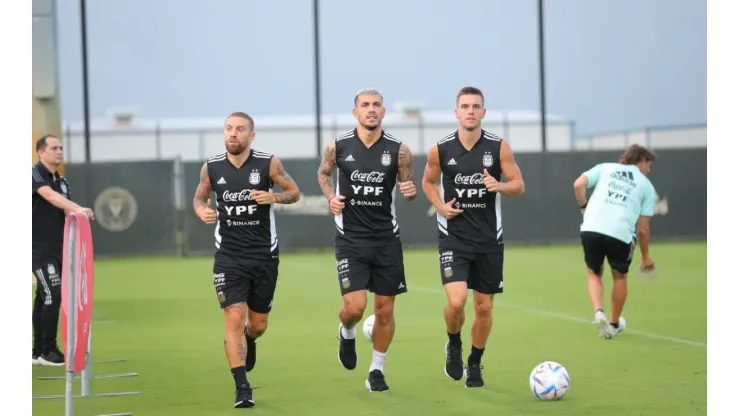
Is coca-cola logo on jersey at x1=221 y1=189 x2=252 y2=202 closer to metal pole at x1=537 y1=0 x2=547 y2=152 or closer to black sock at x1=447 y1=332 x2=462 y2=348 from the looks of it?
black sock at x1=447 y1=332 x2=462 y2=348

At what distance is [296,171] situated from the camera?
2798 centimetres

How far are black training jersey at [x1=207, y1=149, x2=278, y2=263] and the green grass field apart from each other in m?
1.12

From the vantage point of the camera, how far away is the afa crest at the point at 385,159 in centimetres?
947

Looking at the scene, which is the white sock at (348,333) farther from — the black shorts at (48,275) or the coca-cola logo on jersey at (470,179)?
the black shorts at (48,275)

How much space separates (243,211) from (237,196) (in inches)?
4.9

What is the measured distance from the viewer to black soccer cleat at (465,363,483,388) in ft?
31.1

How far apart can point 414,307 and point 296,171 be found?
1247 cm

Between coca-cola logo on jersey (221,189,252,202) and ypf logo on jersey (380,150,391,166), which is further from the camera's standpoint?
ypf logo on jersey (380,150,391,166)

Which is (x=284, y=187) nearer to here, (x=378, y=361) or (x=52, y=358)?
(x=378, y=361)

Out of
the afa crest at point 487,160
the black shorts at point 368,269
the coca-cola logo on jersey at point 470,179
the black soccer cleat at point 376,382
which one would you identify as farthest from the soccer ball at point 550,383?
the afa crest at point 487,160

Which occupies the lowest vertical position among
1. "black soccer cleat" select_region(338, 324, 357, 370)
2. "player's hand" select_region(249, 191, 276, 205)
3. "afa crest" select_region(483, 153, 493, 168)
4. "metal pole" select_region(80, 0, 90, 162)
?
"black soccer cleat" select_region(338, 324, 357, 370)

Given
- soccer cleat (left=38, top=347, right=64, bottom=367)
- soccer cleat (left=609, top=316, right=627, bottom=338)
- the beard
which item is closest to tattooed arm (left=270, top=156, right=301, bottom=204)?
the beard

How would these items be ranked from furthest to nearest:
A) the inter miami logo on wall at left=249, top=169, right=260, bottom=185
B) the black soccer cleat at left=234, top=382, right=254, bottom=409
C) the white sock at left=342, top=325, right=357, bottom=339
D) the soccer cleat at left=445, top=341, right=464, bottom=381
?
the white sock at left=342, top=325, right=357, bottom=339 → the soccer cleat at left=445, top=341, right=464, bottom=381 → the inter miami logo on wall at left=249, top=169, right=260, bottom=185 → the black soccer cleat at left=234, top=382, right=254, bottom=409
